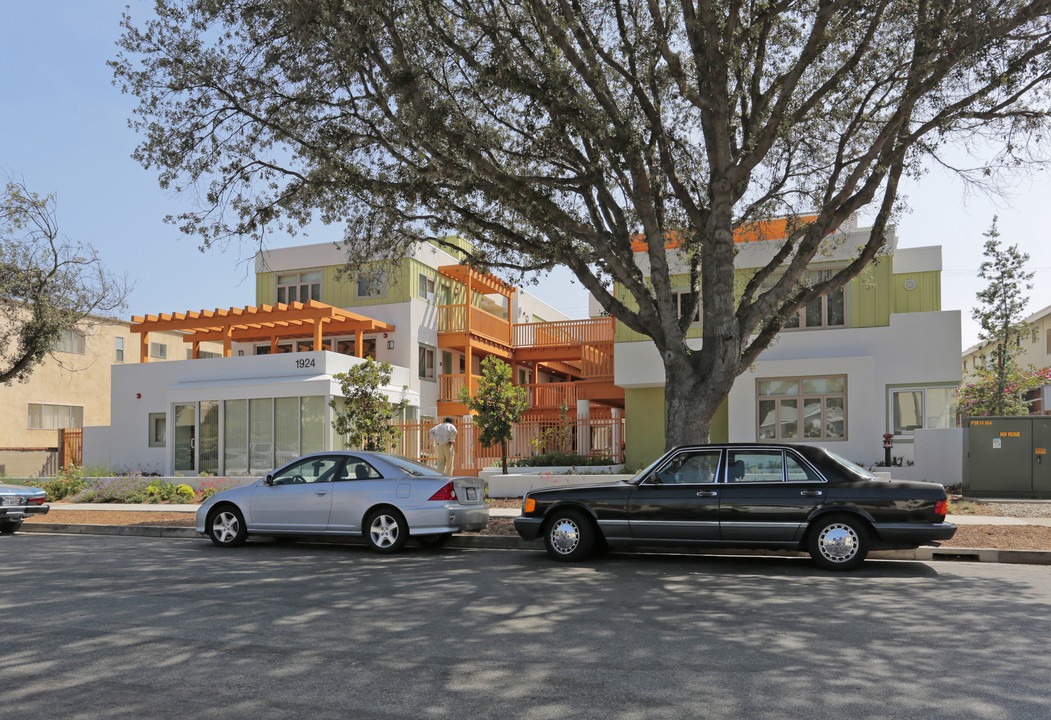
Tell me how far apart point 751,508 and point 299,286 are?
24.3 m

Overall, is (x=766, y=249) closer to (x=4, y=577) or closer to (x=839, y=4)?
(x=839, y=4)

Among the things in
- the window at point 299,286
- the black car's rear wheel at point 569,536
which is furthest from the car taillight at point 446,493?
the window at point 299,286

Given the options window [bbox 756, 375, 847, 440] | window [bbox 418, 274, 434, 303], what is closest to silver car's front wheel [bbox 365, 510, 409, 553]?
window [bbox 756, 375, 847, 440]

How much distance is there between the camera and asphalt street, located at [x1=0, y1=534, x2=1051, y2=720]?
16.6 ft

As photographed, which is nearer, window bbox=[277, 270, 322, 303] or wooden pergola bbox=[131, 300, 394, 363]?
wooden pergola bbox=[131, 300, 394, 363]

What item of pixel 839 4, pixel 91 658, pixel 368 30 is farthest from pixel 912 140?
pixel 91 658

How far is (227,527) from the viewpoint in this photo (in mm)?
12922

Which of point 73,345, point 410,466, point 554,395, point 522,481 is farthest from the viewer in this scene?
point 73,345

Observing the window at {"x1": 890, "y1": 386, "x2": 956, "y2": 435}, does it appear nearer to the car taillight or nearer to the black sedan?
the black sedan

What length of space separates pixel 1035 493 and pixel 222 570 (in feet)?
54.0

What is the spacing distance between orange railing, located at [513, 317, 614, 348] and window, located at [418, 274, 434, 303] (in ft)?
12.9

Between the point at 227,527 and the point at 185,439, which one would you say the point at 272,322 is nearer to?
the point at 185,439

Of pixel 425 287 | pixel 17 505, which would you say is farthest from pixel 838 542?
pixel 425 287

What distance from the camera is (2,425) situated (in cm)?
3362
